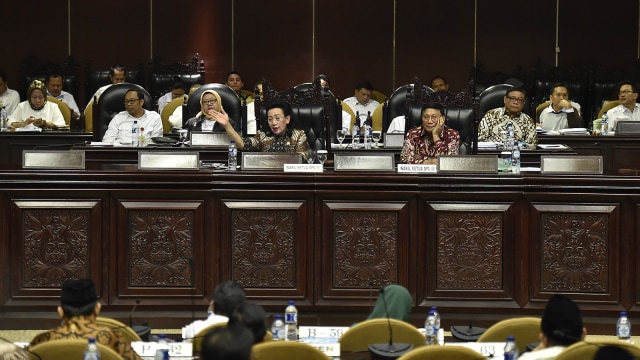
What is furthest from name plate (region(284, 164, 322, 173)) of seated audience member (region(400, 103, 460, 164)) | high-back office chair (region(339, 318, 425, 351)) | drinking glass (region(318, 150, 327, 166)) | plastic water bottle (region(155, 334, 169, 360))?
high-back office chair (region(339, 318, 425, 351))

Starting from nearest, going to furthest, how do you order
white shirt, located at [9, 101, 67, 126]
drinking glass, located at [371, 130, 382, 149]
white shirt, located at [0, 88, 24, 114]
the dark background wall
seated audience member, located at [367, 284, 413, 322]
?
1. seated audience member, located at [367, 284, 413, 322]
2. drinking glass, located at [371, 130, 382, 149]
3. white shirt, located at [9, 101, 67, 126]
4. white shirt, located at [0, 88, 24, 114]
5. the dark background wall

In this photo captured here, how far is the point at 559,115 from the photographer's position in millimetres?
10609

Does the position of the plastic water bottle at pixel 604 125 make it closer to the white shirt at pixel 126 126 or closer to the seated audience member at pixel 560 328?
the white shirt at pixel 126 126

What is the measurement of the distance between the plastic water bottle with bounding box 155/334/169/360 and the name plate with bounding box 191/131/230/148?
3.63 metres

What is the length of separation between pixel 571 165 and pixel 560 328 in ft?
9.13

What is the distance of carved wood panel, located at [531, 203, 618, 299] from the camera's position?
647cm

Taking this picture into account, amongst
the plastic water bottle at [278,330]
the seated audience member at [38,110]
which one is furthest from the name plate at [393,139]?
the plastic water bottle at [278,330]

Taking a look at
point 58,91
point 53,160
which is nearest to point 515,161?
point 53,160

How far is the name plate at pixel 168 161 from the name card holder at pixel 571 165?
199 centimetres

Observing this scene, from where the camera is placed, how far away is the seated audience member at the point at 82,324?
4125 mm

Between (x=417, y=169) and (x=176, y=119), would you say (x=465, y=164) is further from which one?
(x=176, y=119)

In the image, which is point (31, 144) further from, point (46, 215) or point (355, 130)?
point (46, 215)

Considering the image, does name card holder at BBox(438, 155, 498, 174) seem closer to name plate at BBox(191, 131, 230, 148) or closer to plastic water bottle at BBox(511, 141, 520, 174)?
plastic water bottle at BBox(511, 141, 520, 174)

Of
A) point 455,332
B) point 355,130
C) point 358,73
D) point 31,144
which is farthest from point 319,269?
point 358,73
